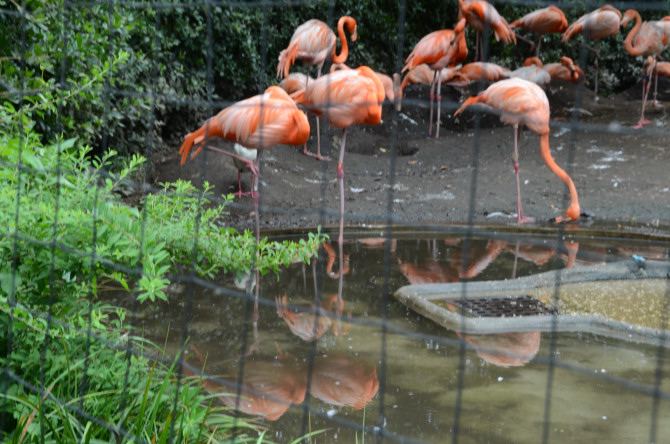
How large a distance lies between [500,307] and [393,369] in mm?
964

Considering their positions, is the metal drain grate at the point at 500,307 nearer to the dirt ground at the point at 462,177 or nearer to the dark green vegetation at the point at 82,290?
the dark green vegetation at the point at 82,290

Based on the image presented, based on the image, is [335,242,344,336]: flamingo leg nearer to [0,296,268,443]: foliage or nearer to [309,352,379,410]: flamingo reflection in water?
[309,352,379,410]: flamingo reflection in water

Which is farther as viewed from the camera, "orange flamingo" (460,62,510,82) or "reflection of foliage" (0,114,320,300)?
"orange flamingo" (460,62,510,82)

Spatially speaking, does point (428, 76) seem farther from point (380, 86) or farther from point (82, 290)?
point (82, 290)

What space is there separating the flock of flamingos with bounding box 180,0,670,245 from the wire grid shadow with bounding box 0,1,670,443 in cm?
28

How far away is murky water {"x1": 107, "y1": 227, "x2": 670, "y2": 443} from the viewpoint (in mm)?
2287

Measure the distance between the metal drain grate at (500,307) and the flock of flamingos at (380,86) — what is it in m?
0.59

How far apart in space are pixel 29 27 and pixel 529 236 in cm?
353

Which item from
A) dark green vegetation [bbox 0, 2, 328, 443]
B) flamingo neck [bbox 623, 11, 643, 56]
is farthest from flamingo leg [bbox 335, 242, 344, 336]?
flamingo neck [bbox 623, 11, 643, 56]

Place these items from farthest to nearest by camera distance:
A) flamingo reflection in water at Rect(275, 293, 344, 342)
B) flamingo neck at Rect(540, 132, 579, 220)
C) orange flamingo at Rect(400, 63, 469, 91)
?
orange flamingo at Rect(400, 63, 469, 91), flamingo neck at Rect(540, 132, 579, 220), flamingo reflection in water at Rect(275, 293, 344, 342)

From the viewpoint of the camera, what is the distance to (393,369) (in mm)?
2783

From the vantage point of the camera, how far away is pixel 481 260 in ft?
→ 15.3

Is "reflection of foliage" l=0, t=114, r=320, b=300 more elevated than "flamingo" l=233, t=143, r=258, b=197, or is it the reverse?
"reflection of foliage" l=0, t=114, r=320, b=300

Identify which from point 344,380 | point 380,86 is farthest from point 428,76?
point 344,380
